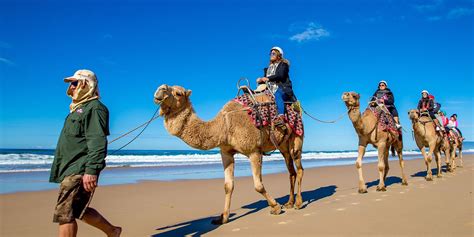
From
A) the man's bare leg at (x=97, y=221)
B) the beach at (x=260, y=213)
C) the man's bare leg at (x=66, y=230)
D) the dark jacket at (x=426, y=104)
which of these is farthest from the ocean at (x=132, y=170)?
the man's bare leg at (x=66, y=230)

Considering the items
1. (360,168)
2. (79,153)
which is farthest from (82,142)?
(360,168)

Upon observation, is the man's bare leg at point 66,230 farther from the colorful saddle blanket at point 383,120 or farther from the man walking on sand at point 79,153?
the colorful saddle blanket at point 383,120

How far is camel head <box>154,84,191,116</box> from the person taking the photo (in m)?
5.07

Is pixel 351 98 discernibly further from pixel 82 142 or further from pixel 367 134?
pixel 82 142

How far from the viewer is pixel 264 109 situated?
700 centimetres

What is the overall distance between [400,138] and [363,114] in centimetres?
234

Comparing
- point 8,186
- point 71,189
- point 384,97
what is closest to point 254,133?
point 71,189

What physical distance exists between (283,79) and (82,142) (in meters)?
4.73

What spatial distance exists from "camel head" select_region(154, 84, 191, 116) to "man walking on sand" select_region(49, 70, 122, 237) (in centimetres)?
105

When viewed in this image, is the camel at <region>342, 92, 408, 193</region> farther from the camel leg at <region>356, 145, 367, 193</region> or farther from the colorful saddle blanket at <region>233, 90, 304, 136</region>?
the colorful saddle blanket at <region>233, 90, 304, 136</region>

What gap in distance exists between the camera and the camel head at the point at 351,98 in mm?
9703

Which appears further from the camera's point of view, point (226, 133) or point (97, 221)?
point (226, 133)

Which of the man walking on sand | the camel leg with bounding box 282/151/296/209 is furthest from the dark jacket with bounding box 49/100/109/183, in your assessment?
the camel leg with bounding box 282/151/296/209

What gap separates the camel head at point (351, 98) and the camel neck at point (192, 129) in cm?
494
